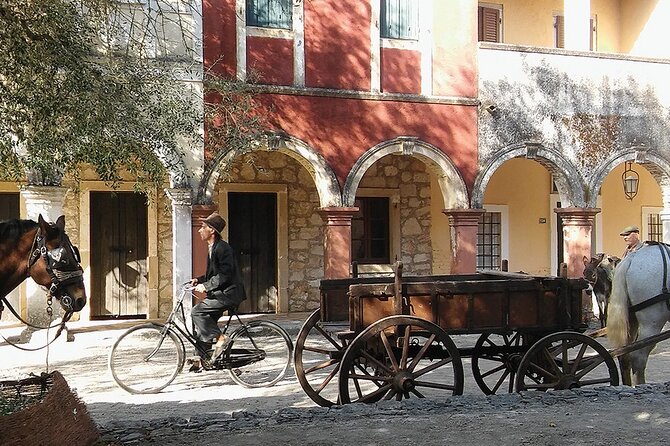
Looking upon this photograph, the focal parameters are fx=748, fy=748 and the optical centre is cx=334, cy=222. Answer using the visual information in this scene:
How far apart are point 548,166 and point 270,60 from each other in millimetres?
5919

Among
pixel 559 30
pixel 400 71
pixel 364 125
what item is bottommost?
A: pixel 364 125

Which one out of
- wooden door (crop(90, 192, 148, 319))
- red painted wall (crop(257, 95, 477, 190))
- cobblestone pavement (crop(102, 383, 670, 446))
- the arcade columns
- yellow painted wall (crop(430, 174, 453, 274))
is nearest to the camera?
cobblestone pavement (crop(102, 383, 670, 446))

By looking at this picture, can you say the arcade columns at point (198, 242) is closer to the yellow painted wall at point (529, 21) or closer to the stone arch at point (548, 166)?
the stone arch at point (548, 166)

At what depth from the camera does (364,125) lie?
13.6 meters

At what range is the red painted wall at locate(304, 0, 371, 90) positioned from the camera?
1329 cm

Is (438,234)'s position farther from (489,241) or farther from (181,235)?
(181,235)

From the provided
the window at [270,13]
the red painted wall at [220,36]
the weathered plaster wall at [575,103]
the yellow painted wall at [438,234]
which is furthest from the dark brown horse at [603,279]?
the red painted wall at [220,36]

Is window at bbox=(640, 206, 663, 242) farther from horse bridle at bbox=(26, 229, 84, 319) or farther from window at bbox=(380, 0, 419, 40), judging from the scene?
horse bridle at bbox=(26, 229, 84, 319)

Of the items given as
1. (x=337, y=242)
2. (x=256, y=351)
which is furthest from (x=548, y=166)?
(x=256, y=351)

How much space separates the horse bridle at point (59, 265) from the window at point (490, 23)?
43.0 ft

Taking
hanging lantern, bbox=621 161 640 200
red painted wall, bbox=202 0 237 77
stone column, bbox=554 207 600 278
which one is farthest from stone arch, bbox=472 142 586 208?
red painted wall, bbox=202 0 237 77

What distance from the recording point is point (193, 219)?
1241cm

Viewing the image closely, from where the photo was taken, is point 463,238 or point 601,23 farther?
point 601,23

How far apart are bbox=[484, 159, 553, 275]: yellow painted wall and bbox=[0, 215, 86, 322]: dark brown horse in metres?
13.3
